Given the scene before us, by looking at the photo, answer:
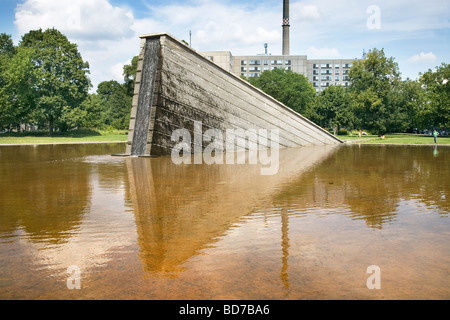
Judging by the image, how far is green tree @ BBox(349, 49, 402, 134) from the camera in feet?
163

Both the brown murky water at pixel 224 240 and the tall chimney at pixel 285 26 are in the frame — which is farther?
the tall chimney at pixel 285 26

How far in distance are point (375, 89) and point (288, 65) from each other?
68.6 metres

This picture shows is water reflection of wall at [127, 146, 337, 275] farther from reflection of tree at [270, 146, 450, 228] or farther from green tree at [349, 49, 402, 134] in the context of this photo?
green tree at [349, 49, 402, 134]

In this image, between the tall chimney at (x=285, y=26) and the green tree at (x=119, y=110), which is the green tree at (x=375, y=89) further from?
the tall chimney at (x=285, y=26)

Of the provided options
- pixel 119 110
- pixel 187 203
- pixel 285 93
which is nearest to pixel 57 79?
pixel 119 110

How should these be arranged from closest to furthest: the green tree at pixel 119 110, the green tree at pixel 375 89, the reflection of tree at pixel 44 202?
the reflection of tree at pixel 44 202
the green tree at pixel 375 89
the green tree at pixel 119 110

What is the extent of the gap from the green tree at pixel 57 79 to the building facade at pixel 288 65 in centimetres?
6022

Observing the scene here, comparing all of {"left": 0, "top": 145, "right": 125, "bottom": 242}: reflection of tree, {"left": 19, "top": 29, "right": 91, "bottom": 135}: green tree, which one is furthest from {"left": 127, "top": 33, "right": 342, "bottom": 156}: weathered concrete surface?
{"left": 19, "top": 29, "right": 91, "bottom": 135}: green tree

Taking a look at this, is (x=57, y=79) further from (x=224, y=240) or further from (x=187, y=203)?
(x=224, y=240)

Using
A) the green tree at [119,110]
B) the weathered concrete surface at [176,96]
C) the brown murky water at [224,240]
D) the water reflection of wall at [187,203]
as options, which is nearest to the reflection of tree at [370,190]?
the brown murky water at [224,240]

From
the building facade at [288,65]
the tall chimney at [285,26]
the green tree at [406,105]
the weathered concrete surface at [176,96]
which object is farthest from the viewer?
the building facade at [288,65]

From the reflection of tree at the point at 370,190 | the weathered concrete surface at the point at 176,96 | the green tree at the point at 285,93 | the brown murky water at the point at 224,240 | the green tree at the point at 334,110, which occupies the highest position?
the green tree at the point at 285,93

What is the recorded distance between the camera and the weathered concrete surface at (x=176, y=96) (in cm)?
1628

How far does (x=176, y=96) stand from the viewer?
16.8m
